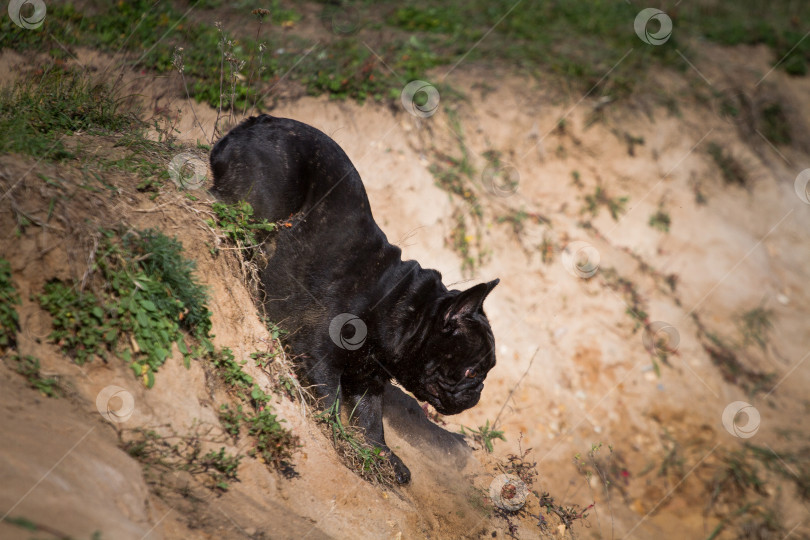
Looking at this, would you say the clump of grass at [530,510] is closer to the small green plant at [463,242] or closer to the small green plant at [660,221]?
the small green plant at [463,242]

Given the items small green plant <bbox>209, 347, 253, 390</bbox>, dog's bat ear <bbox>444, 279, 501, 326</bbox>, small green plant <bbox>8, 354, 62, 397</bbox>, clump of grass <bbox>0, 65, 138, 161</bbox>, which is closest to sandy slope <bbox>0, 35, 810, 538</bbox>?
small green plant <bbox>8, 354, 62, 397</bbox>

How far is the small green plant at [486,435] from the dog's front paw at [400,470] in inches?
45.7

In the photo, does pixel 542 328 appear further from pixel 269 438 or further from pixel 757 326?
pixel 269 438

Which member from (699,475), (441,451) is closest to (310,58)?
(441,451)

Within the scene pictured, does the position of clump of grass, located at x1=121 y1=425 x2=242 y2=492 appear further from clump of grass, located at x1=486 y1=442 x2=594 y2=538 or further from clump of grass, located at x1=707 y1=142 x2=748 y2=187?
clump of grass, located at x1=707 y1=142 x2=748 y2=187

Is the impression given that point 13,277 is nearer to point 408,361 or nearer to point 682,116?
point 408,361

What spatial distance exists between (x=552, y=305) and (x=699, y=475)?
2.86 m

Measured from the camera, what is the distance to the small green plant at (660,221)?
9.12m

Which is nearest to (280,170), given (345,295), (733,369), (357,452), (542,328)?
(345,295)

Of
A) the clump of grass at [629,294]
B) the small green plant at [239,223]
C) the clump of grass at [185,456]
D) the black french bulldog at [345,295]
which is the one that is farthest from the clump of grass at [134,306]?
the clump of grass at [629,294]

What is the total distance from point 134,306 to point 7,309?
23.5 inches

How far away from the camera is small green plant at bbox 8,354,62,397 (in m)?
2.80

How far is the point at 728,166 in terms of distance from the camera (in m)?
9.91

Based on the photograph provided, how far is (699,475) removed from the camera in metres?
7.22
